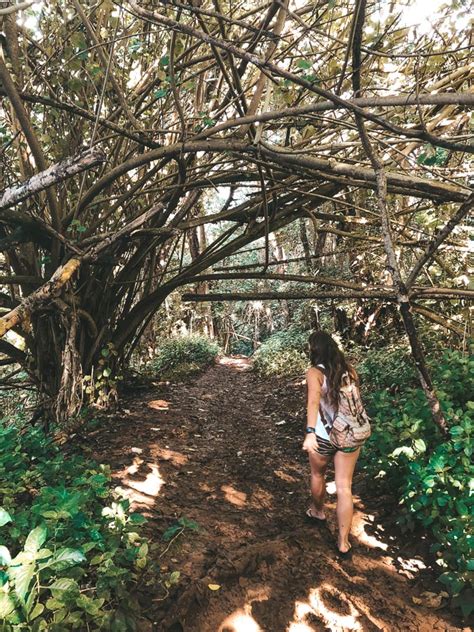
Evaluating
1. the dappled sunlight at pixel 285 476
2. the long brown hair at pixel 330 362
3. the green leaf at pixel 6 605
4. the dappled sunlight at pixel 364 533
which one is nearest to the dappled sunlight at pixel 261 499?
the dappled sunlight at pixel 285 476

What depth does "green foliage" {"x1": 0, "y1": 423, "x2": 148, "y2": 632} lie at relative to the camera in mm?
1682

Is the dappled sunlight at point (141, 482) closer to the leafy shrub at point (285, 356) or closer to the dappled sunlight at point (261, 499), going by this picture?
the dappled sunlight at point (261, 499)

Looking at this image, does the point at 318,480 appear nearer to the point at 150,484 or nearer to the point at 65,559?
the point at 150,484

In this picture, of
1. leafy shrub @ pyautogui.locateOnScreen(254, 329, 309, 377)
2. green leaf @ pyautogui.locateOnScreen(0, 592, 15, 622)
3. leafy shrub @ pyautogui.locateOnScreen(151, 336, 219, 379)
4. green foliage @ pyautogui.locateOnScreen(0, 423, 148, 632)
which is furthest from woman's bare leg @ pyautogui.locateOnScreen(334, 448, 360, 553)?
leafy shrub @ pyautogui.locateOnScreen(151, 336, 219, 379)

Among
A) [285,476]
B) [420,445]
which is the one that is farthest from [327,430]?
[285,476]

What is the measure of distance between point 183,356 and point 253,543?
35.6 feet

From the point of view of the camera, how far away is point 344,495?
3086 mm

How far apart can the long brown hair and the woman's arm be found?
0.08m

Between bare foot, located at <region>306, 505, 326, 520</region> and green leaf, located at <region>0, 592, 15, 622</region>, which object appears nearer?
green leaf, located at <region>0, 592, 15, 622</region>

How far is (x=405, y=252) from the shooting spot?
7391 mm

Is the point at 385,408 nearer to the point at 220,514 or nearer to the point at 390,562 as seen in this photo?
the point at 390,562

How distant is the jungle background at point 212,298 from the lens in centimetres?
236

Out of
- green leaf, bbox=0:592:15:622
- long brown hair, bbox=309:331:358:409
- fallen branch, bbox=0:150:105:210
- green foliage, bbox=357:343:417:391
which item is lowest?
green foliage, bbox=357:343:417:391

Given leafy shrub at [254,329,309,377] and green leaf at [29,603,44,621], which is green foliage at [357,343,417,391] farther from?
green leaf at [29,603,44,621]
